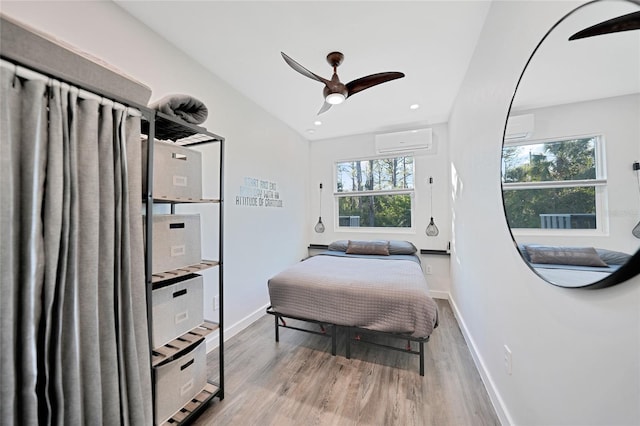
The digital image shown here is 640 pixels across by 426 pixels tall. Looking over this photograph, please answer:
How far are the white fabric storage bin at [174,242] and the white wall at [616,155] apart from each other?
1.81 meters

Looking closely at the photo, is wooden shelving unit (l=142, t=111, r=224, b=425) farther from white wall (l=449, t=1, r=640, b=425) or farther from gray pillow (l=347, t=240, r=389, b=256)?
gray pillow (l=347, t=240, r=389, b=256)

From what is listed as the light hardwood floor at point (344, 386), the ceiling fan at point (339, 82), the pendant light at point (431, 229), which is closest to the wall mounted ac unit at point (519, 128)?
the ceiling fan at point (339, 82)

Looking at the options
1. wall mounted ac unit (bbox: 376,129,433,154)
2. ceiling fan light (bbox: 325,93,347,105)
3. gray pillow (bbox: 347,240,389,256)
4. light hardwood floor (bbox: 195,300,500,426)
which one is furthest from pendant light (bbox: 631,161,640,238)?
wall mounted ac unit (bbox: 376,129,433,154)

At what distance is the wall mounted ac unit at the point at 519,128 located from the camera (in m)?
1.10

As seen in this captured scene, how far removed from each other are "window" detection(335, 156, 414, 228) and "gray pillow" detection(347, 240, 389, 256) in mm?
593

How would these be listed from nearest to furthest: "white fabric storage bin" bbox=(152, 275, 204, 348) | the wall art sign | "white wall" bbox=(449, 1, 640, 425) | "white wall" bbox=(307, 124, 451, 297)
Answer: "white wall" bbox=(449, 1, 640, 425) → "white fabric storage bin" bbox=(152, 275, 204, 348) → the wall art sign → "white wall" bbox=(307, 124, 451, 297)

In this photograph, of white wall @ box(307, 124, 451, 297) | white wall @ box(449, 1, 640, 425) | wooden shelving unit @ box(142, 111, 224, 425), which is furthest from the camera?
white wall @ box(307, 124, 451, 297)

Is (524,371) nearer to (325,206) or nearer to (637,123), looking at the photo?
(637,123)

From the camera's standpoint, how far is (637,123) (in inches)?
24.3

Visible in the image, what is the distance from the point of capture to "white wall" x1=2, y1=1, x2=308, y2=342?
1.47 meters

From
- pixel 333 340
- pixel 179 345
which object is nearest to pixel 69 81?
pixel 179 345

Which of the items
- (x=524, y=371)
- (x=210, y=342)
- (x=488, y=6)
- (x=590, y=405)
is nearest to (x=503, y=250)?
(x=524, y=371)

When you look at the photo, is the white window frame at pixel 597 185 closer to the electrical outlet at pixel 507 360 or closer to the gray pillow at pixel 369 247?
the electrical outlet at pixel 507 360

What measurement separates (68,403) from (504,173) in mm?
2158
